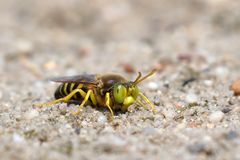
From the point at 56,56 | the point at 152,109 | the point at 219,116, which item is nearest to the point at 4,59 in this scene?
the point at 56,56

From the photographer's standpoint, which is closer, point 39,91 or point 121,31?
point 39,91

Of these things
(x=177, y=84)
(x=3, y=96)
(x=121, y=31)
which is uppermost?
(x=121, y=31)

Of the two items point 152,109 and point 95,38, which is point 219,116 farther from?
point 95,38

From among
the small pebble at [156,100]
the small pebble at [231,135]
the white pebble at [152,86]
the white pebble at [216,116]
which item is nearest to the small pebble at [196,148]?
the small pebble at [231,135]

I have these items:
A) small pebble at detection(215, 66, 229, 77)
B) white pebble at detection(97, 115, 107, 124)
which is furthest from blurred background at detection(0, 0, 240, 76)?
white pebble at detection(97, 115, 107, 124)

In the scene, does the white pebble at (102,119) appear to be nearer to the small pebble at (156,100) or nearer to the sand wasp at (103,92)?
the sand wasp at (103,92)

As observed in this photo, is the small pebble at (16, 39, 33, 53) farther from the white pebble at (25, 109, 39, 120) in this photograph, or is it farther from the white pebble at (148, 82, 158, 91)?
the white pebble at (25, 109, 39, 120)
